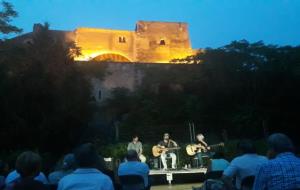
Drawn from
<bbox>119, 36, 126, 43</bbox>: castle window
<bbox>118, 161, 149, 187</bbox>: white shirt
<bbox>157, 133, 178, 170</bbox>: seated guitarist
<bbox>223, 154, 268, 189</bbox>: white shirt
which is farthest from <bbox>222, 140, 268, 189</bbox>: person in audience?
<bbox>119, 36, 126, 43</bbox>: castle window

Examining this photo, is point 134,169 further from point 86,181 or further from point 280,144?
point 280,144

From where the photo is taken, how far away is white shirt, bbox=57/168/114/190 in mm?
2994

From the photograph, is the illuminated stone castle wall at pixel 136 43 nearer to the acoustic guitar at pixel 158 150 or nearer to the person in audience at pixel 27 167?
the acoustic guitar at pixel 158 150

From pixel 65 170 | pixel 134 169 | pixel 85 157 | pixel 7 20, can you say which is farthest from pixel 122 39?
pixel 85 157

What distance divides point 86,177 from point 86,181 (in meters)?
0.03

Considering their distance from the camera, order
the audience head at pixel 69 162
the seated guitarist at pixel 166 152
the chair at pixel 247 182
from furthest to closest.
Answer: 1. the seated guitarist at pixel 166 152
2. the audience head at pixel 69 162
3. the chair at pixel 247 182

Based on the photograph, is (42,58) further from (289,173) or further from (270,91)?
(289,173)

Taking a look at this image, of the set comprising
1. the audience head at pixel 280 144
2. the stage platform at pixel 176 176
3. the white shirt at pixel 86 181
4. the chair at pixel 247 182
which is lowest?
the stage platform at pixel 176 176

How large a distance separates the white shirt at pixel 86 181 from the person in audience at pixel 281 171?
1.10m

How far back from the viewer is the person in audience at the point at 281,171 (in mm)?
2896

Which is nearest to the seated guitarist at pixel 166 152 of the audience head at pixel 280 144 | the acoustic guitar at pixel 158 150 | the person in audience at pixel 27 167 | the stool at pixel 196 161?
the acoustic guitar at pixel 158 150

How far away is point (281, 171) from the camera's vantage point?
115 inches

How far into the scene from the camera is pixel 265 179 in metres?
2.94

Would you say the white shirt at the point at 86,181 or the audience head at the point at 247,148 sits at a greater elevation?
the audience head at the point at 247,148
